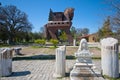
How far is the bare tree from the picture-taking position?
52.2m

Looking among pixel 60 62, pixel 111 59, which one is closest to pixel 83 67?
pixel 60 62

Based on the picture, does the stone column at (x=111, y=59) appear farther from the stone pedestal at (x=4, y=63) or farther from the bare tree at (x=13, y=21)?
the bare tree at (x=13, y=21)

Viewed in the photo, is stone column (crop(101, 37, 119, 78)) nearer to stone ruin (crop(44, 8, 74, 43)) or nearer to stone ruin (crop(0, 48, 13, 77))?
stone ruin (crop(0, 48, 13, 77))

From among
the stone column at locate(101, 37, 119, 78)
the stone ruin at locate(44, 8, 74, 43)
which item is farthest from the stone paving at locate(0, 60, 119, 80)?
the stone ruin at locate(44, 8, 74, 43)

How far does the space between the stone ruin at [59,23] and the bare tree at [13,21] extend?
23.0 ft

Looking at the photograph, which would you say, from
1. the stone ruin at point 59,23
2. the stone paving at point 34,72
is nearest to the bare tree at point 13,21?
the stone ruin at point 59,23

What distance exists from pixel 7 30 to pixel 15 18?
Result: 5.46 metres

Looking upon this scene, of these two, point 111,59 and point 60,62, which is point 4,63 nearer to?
point 60,62

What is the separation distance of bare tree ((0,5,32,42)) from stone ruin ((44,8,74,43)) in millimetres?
6997

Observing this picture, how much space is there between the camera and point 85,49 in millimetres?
8039

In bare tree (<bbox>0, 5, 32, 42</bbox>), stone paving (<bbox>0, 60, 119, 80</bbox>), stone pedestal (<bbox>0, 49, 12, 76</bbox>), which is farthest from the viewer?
bare tree (<bbox>0, 5, 32, 42</bbox>)

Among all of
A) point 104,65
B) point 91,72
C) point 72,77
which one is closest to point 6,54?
point 72,77

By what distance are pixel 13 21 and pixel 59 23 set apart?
49.0 ft

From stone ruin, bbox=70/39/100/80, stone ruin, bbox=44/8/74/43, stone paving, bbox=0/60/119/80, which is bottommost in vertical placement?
stone paving, bbox=0/60/119/80
